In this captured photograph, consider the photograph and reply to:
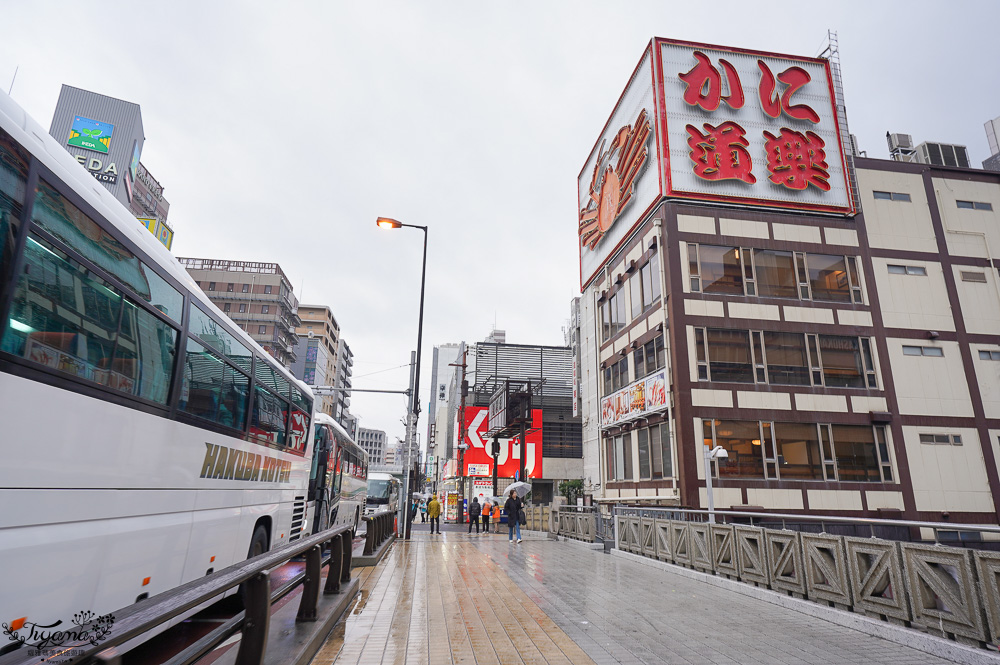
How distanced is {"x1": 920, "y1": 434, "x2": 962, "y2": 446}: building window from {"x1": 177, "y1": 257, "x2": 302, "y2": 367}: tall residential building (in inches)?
2627

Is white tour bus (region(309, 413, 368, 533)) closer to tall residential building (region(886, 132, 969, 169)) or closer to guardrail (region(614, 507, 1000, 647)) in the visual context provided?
guardrail (region(614, 507, 1000, 647))

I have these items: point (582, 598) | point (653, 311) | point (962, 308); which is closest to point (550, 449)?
point (653, 311)

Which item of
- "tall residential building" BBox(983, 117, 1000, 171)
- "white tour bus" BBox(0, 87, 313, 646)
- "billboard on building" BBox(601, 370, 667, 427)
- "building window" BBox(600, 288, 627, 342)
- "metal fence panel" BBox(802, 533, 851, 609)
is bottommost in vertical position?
"metal fence panel" BBox(802, 533, 851, 609)

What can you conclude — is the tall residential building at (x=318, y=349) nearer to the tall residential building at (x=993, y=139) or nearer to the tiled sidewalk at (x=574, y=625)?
the tiled sidewalk at (x=574, y=625)

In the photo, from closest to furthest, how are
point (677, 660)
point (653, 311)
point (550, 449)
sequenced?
point (677, 660), point (653, 311), point (550, 449)

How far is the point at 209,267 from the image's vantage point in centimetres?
7581

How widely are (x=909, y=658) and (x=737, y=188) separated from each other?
2073 centimetres

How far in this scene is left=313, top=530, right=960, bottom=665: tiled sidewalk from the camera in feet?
19.1

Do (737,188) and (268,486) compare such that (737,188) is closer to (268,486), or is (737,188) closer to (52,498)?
(268,486)

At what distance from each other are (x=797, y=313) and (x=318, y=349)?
7653 cm

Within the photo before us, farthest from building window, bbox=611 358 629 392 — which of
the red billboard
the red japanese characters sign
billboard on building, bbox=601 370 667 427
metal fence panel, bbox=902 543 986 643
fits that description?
metal fence panel, bbox=902 543 986 643

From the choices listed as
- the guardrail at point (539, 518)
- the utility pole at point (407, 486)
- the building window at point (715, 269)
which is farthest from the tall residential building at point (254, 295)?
the building window at point (715, 269)

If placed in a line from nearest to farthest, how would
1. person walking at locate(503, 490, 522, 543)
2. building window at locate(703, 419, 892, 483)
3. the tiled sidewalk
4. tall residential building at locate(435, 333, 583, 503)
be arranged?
the tiled sidewalk → person walking at locate(503, 490, 522, 543) → building window at locate(703, 419, 892, 483) → tall residential building at locate(435, 333, 583, 503)

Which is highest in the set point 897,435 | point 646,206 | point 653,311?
point 646,206
